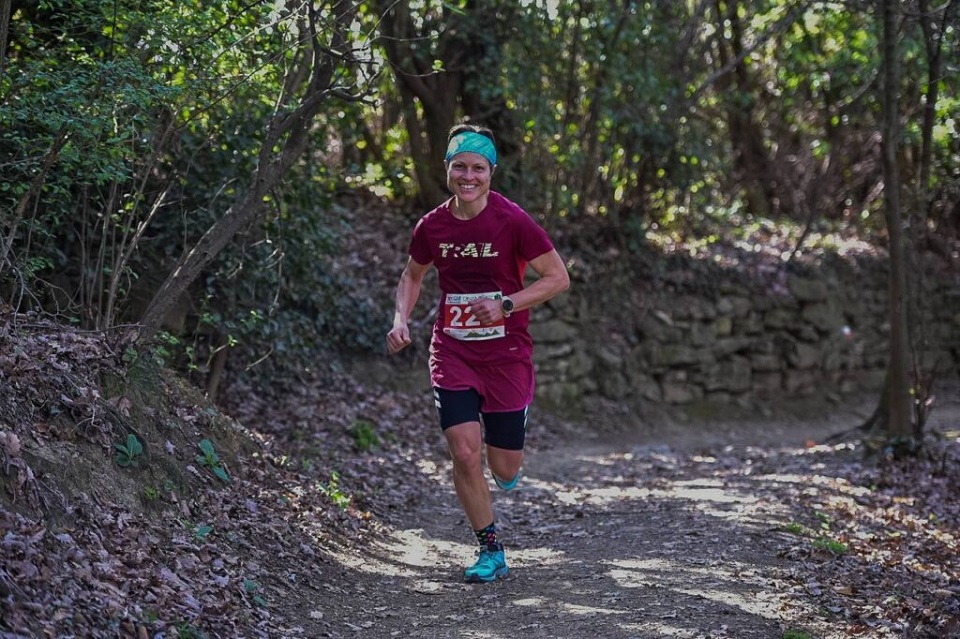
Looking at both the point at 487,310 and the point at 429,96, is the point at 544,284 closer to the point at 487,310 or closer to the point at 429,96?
the point at 487,310

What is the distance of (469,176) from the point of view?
5637 millimetres

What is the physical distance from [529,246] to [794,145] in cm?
1420

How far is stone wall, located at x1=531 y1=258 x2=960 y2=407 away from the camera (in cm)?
1378

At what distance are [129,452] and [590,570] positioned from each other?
2.62 meters

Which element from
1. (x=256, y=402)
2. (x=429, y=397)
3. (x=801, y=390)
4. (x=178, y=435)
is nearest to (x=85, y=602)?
(x=178, y=435)

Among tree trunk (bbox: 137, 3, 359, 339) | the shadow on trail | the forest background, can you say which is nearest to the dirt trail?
the shadow on trail

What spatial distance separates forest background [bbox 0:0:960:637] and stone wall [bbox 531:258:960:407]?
586 mm

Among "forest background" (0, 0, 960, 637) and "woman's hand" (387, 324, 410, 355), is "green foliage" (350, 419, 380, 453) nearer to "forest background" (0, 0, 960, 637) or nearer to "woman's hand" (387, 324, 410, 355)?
"forest background" (0, 0, 960, 637)

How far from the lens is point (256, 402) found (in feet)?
30.1

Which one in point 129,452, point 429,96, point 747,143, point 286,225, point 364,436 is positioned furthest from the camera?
point 747,143

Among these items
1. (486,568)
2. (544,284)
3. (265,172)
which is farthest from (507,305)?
(265,172)

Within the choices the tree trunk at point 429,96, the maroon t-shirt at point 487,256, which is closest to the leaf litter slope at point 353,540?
the maroon t-shirt at point 487,256

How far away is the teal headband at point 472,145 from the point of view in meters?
5.69

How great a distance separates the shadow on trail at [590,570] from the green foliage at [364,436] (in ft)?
2.15
